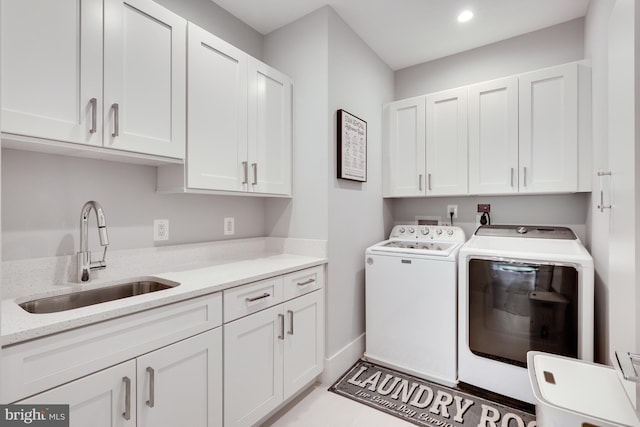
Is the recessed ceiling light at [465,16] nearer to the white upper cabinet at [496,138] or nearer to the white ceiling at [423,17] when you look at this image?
the white ceiling at [423,17]

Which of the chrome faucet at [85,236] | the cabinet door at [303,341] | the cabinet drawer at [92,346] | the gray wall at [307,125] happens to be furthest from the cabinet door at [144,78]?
the cabinet door at [303,341]

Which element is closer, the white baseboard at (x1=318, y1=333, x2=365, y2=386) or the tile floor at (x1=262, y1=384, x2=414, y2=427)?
the tile floor at (x1=262, y1=384, x2=414, y2=427)

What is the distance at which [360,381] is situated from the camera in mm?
2207

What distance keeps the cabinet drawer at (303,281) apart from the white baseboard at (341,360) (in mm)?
578

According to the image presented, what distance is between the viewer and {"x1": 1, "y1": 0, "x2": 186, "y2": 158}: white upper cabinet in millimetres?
1078

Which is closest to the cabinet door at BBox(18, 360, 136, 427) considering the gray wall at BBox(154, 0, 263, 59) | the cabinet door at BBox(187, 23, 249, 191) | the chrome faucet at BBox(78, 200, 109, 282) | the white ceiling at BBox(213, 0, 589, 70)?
the chrome faucet at BBox(78, 200, 109, 282)

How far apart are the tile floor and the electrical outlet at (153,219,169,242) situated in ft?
4.09

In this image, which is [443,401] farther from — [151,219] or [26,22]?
[26,22]

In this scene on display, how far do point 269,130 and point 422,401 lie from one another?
81.5 inches

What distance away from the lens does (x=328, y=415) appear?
1852mm

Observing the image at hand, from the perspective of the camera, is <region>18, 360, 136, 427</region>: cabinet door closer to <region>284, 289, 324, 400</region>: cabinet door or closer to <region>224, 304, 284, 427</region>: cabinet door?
<region>224, 304, 284, 427</region>: cabinet door

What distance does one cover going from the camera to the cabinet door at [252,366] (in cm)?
147

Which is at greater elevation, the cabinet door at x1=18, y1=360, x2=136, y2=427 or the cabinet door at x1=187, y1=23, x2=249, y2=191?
the cabinet door at x1=187, y1=23, x2=249, y2=191

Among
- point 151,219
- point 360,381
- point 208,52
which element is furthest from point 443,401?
point 208,52
